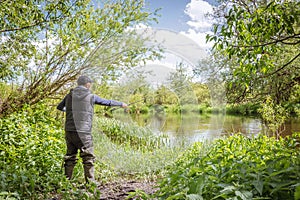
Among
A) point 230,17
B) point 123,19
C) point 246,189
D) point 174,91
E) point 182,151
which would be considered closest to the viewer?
point 246,189

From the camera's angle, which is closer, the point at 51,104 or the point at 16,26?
the point at 16,26

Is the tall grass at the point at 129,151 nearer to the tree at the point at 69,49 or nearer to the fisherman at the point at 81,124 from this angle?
the fisherman at the point at 81,124

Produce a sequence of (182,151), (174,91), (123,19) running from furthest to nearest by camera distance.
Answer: (123,19), (182,151), (174,91)

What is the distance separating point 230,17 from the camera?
246 cm

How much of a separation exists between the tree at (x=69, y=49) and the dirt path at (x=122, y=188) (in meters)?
1.59

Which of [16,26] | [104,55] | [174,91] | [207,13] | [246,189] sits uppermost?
[207,13]

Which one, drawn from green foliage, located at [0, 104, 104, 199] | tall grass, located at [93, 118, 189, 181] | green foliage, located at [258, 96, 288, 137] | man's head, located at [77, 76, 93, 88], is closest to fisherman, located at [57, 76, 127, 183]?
man's head, located at [77, 76, 93, 88]

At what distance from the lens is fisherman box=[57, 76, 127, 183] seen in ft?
11.4

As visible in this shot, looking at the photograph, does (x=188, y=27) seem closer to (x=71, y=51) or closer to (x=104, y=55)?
(x=104, y=55)

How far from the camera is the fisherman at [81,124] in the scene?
11.4 feet

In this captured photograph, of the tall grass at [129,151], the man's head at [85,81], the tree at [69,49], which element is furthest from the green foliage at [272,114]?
the man's head at [85,81]

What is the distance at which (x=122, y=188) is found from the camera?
355cm

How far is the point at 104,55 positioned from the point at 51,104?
2.00 metres

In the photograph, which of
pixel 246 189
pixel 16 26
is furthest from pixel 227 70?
pixel 246 189
